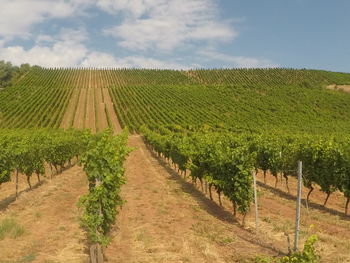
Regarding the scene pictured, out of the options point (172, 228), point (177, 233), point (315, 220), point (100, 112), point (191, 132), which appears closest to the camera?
point (177, 233)

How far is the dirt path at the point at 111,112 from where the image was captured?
219 ft

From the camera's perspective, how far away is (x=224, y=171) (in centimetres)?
1488

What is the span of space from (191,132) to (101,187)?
4758cm

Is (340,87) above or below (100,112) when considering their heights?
above

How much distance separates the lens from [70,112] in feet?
250

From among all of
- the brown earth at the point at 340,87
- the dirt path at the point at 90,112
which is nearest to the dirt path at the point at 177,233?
the dirt path at the point at 90,112

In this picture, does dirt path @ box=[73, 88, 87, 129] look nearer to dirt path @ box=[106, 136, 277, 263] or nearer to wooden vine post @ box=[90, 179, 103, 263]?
dirt path @ box=[106, 136, 277, 263]

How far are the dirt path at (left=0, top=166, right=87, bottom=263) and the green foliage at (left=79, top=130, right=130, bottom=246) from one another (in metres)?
1.18

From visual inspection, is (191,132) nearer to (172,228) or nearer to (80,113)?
(80,113)

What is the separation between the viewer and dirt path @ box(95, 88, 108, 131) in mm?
66844

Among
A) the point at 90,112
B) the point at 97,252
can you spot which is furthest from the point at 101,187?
the point at 90,112

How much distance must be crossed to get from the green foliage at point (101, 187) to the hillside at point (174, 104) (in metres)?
47.9

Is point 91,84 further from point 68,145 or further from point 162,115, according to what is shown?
point 68,145

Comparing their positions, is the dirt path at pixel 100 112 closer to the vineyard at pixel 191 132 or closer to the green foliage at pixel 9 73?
the vineyard at pixel 191 132
